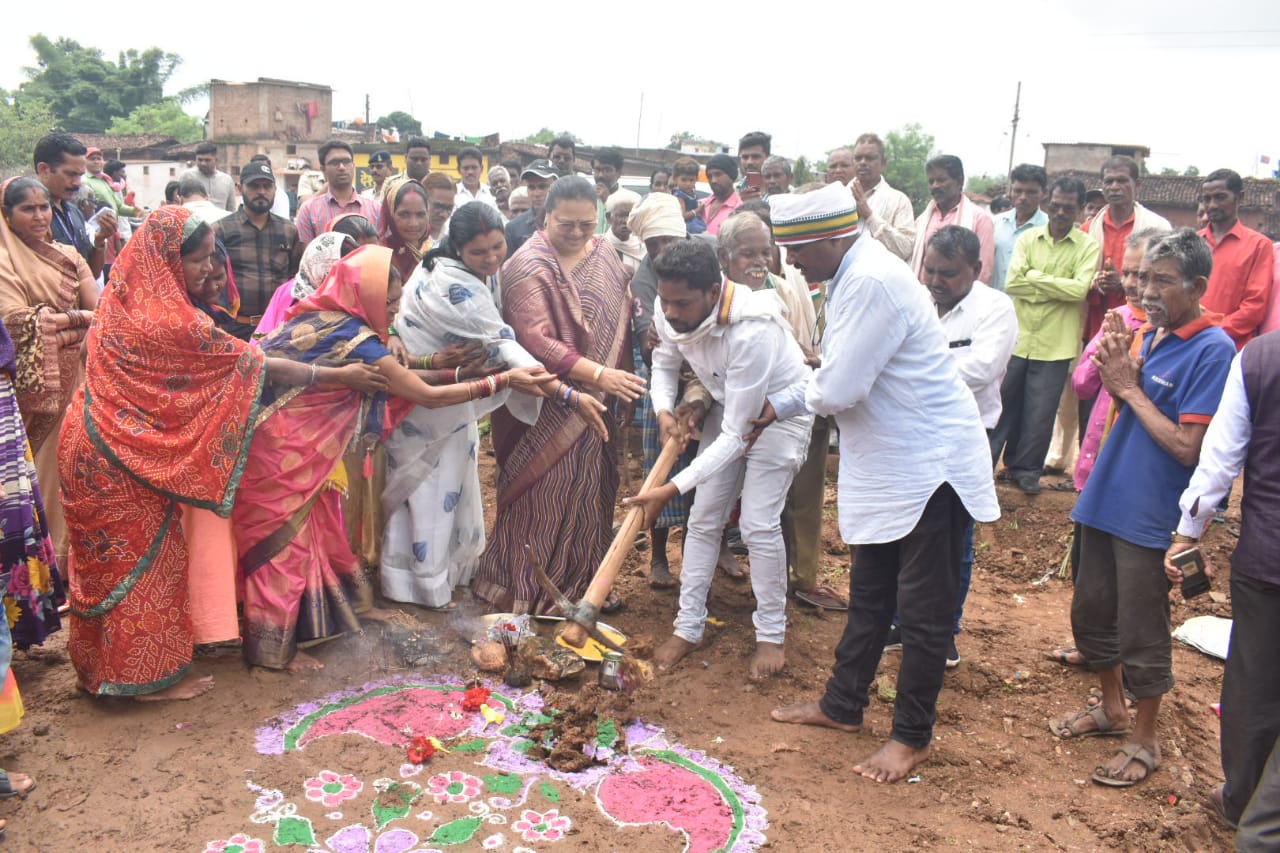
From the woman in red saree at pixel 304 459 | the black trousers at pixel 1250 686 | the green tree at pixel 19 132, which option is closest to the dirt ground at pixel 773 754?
the woman in red saree at pixel 304 459

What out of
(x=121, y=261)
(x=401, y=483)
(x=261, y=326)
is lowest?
(x=401, y=483)

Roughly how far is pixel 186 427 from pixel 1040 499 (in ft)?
18.9

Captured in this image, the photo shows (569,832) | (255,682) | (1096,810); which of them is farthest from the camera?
(255,682)

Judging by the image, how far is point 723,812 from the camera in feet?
10.6

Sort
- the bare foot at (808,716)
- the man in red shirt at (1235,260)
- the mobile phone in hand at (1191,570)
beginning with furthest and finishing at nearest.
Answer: the man in red shirt at (1235,260) < the bare foot at (808,716) < the mobile phone in hand at (1191,570)

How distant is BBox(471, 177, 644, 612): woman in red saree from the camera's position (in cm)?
450

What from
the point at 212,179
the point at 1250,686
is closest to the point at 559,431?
the point at 1250,686

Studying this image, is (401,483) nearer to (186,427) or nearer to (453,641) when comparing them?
(453,641)

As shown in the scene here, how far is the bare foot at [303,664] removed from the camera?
400cm

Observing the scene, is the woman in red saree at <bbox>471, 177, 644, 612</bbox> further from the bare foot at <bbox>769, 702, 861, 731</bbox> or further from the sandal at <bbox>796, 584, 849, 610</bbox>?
the bare foot at <bbox>769, 702, 861, 731</bbox>

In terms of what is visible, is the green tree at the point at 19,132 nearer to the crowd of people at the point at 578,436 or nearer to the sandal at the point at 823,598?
the crowd of people at the point at 578,436

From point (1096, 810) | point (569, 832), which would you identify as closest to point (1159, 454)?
point (1096, 810)

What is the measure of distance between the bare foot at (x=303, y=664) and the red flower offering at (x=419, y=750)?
0.80 metres

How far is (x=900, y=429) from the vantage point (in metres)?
3.37
